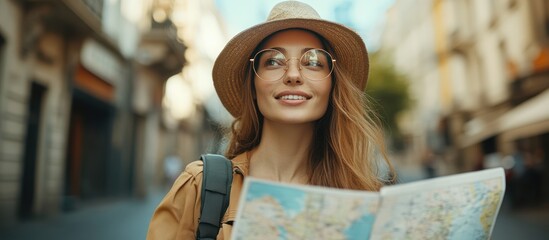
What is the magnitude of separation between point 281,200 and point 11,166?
8.53 m

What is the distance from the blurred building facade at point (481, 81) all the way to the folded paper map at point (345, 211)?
933 cm

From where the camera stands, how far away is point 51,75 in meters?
10.1

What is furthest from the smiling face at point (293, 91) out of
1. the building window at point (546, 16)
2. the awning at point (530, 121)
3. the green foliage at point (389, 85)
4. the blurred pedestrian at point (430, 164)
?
the green foliage at point (389, 85)

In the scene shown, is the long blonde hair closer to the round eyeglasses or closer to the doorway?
the round eyeglasses

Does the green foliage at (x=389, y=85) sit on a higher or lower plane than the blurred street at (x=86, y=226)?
higher

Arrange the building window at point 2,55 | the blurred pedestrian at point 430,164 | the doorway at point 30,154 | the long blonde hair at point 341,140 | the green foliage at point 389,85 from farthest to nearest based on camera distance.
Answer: the green foliage at point 389,85 < the blurred pedestrian at point 430,164 < the doorway at point 30,154 < the building window at point 2,55 < the long blonde hair at point 341,140

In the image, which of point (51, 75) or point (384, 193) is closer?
point (384, 193)

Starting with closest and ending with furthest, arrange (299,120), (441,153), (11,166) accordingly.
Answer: (299,120) < (11,166) < (441,153)

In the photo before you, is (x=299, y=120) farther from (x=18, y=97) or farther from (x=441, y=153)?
(x=441, y=153)

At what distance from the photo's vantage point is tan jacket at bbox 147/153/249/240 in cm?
132

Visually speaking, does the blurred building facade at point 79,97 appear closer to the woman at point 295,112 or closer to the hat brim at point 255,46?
the hat brim at point 255,46

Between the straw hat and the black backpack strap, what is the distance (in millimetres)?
425

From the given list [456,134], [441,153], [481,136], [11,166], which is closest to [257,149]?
[11,166]

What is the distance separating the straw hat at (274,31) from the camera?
1.52m
